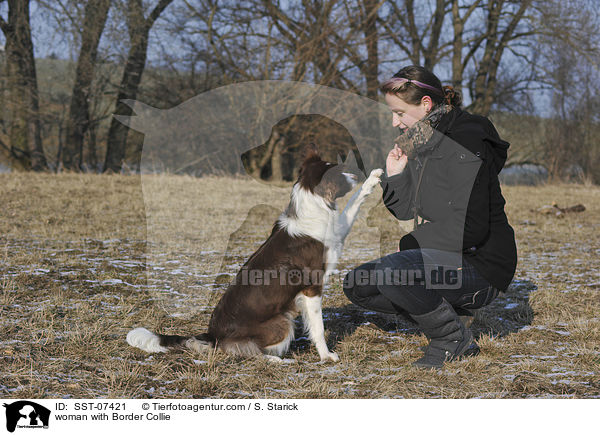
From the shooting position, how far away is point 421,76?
3.09m

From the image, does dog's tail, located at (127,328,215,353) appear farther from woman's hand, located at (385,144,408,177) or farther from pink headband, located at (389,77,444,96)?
pink headband, located at (389,77,444,96)

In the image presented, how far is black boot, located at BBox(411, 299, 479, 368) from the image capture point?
307cm

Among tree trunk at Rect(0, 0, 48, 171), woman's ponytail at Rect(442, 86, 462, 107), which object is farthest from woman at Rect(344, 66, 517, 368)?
tree trunk at Rect(0, 0, 48, 171)

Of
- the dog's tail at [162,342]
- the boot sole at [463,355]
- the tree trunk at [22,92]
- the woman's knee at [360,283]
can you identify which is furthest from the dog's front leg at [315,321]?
the tree trunk at [22,92]

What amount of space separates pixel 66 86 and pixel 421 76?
50.5 ft

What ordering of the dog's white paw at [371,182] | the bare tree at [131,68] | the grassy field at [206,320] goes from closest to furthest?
the grassy field at [206,320]
the dog's white paw at [371,182]
the bare tree at [131,68]

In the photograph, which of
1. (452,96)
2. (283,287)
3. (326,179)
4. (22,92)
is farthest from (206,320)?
(22,92)

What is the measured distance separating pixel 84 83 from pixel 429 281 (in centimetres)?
1564

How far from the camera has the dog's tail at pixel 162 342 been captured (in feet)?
10.4

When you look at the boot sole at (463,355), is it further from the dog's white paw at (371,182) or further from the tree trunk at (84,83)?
the tree trunk at (84,83)

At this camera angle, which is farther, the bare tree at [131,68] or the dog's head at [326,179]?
the bare tree at [131,68]

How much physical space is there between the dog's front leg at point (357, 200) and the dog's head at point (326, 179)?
12 cm

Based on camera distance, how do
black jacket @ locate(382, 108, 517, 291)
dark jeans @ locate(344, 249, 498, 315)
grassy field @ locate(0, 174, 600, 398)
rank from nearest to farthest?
grassy field @ locate(0, 174, 600, 398), black jacket @ locate(382, 108, 517, 291), dark jeans @ locate(344, 249, 498, 315)
